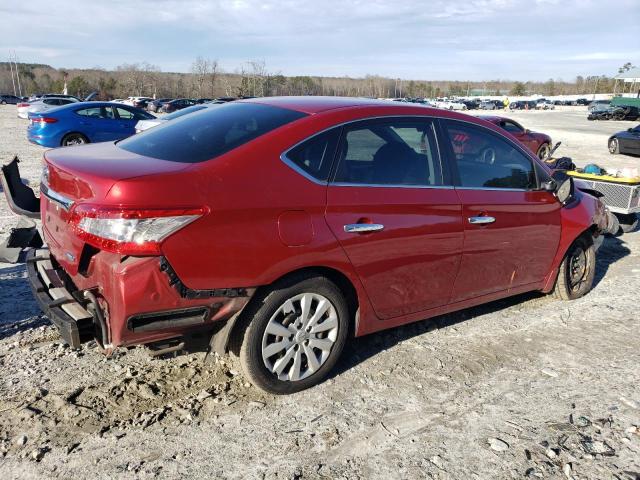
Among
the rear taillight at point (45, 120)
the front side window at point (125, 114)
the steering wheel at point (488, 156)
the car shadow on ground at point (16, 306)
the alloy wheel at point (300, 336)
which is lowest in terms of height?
→ the car shadow on ground at point (16, 306)

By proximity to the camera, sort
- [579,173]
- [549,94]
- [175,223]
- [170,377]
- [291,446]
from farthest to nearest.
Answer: [549,94]
[579,173]
[170,377]
[291,446]
[175,223]

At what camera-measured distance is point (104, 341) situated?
9.13 ft

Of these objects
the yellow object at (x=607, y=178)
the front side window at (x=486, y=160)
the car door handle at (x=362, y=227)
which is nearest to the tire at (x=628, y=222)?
the yellow object at (x=607, y=178)

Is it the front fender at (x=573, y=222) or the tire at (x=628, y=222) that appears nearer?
the front fender at (x=573, y=222)

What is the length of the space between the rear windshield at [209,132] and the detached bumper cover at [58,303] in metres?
0.90

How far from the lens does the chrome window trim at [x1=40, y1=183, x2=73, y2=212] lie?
2.96 metres

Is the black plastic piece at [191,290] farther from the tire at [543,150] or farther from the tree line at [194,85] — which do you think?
the tree line at [194,85]

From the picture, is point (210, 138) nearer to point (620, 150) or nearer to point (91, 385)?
point (91, 385)

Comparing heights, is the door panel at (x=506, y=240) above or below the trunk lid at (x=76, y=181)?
below

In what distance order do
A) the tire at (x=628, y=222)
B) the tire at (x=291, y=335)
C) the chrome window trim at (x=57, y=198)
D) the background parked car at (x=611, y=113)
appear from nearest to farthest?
1. the chrome window trim at (x=57, y=198)
2. the tire at (x=291, y=335)
3. the tire at (x=628, y=222)
4. the background parked car at (x=611, y=113)

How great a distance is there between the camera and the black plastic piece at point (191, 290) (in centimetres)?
267

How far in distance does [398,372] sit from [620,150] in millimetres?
18894

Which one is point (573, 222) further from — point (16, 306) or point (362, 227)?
point (16, 306)

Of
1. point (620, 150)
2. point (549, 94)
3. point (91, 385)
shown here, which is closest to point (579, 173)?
point (91, 385)
